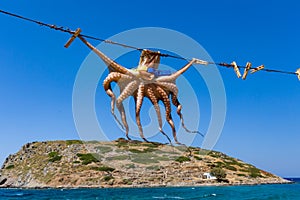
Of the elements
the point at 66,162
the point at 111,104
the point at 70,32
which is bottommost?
the point at 111,104

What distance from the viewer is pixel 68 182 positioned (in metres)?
83.5

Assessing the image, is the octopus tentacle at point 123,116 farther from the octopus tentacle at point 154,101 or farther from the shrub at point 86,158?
the shrub at point 86,158

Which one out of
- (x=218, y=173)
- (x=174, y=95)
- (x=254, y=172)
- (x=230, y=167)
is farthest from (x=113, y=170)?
(x=174, y=95)

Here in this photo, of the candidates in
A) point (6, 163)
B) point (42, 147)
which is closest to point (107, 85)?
point (42, 147)

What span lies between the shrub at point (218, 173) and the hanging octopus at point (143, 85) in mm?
83946

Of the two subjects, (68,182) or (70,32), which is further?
(68,182)

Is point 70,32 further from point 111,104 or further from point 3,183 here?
point 3,183

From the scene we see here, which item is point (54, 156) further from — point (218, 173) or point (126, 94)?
point (126, 94)

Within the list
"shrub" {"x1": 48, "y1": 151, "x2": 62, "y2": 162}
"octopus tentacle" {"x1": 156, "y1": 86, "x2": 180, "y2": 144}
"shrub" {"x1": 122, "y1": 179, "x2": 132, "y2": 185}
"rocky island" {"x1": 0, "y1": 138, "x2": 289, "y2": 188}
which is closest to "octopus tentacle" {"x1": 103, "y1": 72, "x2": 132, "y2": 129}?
"octopus tentacle" {"x1": 156, "y1": 86, "x2": 180, "y2": 144}

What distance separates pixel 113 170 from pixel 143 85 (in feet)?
288

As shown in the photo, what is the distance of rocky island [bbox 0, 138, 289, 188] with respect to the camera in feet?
272

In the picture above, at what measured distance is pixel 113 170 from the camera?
90.2 meters

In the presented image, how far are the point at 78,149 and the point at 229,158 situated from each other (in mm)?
46113

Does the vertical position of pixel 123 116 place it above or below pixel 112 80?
below
